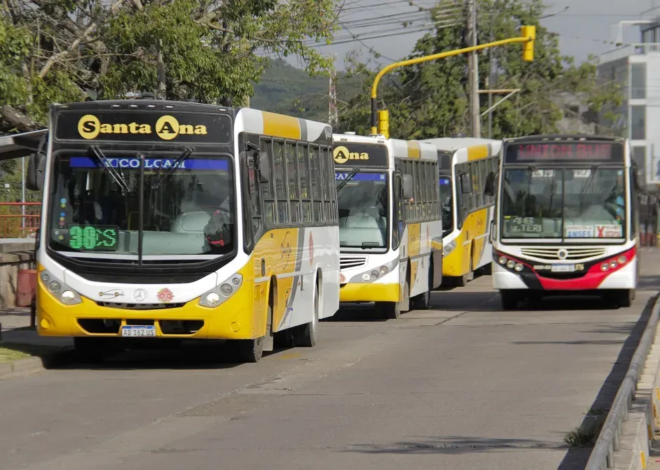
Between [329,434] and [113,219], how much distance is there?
559 cm

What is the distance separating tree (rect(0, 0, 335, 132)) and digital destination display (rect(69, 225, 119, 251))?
17.5ft

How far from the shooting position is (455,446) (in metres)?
9.57

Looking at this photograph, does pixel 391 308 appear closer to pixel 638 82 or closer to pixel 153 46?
pixel 153 46

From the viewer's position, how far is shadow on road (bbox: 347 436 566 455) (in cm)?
937

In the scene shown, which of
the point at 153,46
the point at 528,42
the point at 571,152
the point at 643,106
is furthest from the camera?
the point at 643,106

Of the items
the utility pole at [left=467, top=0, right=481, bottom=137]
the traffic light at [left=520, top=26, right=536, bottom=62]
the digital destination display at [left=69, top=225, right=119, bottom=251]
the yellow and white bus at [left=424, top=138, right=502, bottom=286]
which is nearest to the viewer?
the digital destination display at [left=69, top=225, right=119, bottom=251]

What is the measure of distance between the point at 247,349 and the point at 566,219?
12125mm

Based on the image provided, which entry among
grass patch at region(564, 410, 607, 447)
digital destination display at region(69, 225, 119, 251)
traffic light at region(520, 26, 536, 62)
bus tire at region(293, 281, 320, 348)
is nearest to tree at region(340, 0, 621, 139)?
traffic light at region(520, 26, 536, 62)

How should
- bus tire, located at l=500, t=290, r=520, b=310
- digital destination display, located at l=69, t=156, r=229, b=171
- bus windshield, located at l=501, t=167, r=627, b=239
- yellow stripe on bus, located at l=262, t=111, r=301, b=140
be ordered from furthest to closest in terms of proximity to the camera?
1. bus tire, located at l=500, t=290, r=520, b=310
2. bus windshield, located at l=501, t=167, r=627, b=239
3. yellow stripe on bus, located at l=262, t=111, r=301, b=140
4. digital destination display, located at l=69, t=156, r=229, b=171

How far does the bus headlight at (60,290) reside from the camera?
1481 centimetres

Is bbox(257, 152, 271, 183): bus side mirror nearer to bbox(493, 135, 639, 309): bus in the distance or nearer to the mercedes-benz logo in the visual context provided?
the mercedes-benz logo

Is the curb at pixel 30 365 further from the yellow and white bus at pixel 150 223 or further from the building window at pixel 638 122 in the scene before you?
the building window at pixel 638 122

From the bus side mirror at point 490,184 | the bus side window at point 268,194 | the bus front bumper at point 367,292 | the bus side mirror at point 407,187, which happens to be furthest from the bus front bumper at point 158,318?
the bus side mirror at point 490,184

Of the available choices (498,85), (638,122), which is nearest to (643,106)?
(638,122)
